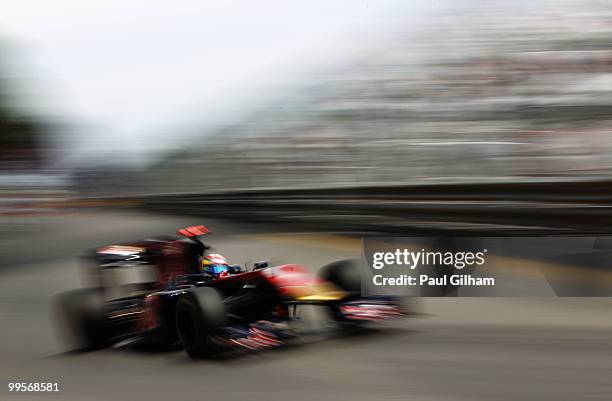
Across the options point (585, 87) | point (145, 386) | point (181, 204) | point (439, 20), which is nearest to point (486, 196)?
point (585, 87)

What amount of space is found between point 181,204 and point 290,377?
44.3ft

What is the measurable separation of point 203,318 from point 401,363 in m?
1.23

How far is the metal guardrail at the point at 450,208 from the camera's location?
21.5ft

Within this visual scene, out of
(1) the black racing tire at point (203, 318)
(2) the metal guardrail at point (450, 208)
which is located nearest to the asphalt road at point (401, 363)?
(1) the black racing tire at point (203, 318)

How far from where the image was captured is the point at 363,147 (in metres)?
10.4

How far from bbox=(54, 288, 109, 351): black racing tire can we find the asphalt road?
0.36 ft

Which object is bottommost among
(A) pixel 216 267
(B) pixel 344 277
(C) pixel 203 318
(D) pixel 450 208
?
(C) pixel 203 318

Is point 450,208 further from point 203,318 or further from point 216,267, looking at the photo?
point 203,318

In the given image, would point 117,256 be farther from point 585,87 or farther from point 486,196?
point 585,87

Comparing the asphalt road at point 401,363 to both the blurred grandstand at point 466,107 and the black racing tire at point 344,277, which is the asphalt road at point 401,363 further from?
the blurred grandstand at point 466,107

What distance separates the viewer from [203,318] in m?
4.49

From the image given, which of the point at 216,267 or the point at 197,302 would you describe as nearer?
the point at 197,302

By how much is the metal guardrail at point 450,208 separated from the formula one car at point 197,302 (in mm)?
2315

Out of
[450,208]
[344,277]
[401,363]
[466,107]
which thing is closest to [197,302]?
[344,277]
